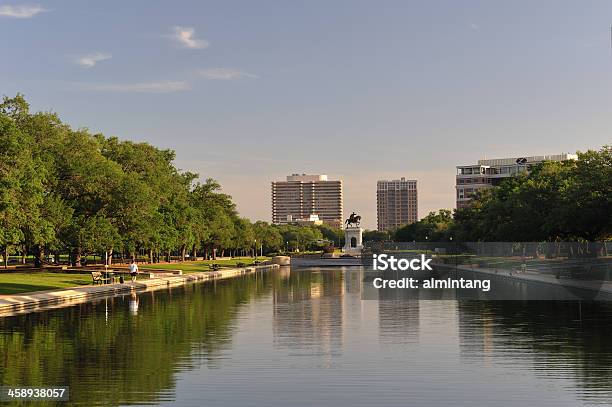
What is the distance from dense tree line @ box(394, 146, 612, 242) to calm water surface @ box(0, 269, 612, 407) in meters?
29.1

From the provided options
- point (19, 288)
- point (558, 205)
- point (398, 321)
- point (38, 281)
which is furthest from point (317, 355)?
point (558, 205)

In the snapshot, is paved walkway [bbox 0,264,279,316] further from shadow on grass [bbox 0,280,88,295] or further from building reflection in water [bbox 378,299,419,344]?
building reflection in water [bbox 378,299,419,344]

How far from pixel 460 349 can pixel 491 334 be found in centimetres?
439

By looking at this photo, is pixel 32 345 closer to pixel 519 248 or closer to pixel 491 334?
pixel 491 334

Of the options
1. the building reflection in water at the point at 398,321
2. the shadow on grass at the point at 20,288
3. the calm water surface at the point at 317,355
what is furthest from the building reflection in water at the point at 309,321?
the shadow on grass at the point at 20,288

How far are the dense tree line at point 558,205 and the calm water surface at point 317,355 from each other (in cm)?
2912

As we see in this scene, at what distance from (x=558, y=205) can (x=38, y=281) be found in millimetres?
46236

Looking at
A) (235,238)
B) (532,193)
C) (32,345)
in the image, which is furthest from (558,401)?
(235,238)

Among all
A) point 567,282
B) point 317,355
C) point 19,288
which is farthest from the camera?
point 567,282

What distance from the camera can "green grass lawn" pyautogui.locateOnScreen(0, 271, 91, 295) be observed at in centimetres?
5044

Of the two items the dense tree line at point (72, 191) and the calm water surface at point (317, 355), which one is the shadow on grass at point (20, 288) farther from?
the calm water surface at point (317, 355)

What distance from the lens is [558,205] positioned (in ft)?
244

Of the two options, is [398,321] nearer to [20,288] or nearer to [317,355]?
[317,355]

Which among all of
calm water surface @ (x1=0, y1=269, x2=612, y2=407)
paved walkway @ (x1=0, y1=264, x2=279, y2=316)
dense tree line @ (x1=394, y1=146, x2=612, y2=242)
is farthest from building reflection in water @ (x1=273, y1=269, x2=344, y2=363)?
dense tree line @ (x1=394, y1=146, x2=612, y2=242)
